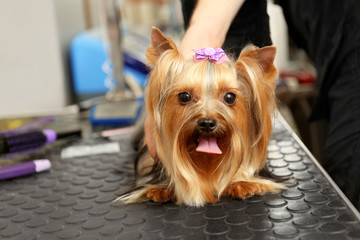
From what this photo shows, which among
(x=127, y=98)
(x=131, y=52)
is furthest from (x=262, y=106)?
(x=131, y=52)

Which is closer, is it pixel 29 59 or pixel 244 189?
pixel 244 189

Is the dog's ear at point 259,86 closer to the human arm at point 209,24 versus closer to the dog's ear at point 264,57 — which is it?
the dog's ear at point 264,57

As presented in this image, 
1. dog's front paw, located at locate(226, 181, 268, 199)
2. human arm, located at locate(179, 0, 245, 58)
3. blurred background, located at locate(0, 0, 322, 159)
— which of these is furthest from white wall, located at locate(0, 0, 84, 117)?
dog's front paw, located at locate(226, 181, 268, 199)

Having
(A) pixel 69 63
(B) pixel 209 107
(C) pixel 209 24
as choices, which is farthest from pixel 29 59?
(B) pixel 209 107

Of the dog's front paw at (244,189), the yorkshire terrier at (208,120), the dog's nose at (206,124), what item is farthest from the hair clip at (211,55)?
the dog's front paw at (244,189)

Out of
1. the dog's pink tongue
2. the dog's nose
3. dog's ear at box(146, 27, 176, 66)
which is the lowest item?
the dog's pink tongue

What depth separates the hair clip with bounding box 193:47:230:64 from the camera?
847 millimetres

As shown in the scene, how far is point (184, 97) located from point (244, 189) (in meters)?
0.20

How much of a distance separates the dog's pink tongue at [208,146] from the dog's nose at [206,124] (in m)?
0.03

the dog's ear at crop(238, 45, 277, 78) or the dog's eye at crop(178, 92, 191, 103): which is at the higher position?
the dog's ear at crop(238, 45, 277, 78)

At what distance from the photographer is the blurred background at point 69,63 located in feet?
4.62

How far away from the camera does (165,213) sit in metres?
0.81

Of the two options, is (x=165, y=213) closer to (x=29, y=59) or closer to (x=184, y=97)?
(x=184, y=97)

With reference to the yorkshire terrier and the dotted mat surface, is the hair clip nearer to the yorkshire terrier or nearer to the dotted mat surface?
the yorkshire terrier
